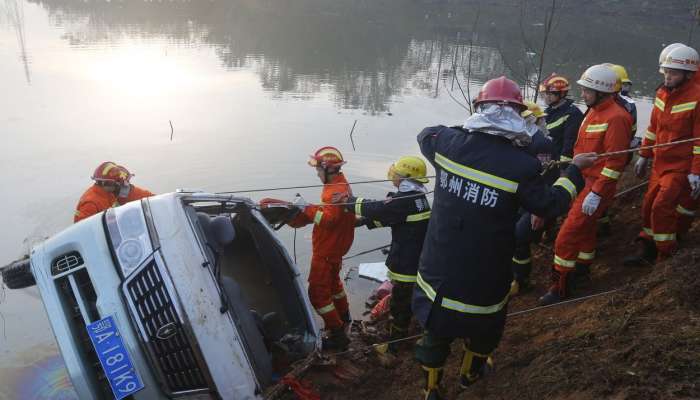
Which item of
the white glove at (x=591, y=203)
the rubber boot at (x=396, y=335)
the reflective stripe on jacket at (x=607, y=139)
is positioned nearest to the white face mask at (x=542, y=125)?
the reflective stripe on jacket at (x=607, y=139)

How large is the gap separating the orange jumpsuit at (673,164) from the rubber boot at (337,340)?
2.83 m

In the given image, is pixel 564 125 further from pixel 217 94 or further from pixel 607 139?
pixel 217 94

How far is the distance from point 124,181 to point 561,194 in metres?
4.03

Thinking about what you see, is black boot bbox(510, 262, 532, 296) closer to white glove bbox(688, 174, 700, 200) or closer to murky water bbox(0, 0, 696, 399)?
white glove bbox(688, 174, 700, 200)

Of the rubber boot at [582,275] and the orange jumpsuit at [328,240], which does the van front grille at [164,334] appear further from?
the rubber boot at [582,275]

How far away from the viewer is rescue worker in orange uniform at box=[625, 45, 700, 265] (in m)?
4.27

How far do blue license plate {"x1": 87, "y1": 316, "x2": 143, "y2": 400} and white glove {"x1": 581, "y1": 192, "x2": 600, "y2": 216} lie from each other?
341cm

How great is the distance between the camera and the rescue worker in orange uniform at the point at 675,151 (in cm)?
427

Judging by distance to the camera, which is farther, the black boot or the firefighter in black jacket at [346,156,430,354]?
the black boot

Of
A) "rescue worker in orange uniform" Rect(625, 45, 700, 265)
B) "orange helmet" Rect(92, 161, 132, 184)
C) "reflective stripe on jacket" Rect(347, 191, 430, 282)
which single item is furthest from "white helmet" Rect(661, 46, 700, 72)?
"orange helmet" Rect(92, 161, 132, 184)

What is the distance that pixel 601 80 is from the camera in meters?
4.42

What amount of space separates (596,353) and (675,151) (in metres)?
2.21

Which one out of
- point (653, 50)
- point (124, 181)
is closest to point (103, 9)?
point (653, 50)

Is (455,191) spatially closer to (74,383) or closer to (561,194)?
(561,194)
